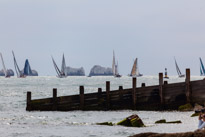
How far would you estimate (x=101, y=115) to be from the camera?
3192 centimetres

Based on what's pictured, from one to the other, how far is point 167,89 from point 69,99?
703 centimetres

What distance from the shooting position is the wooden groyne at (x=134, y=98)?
31.6 metres

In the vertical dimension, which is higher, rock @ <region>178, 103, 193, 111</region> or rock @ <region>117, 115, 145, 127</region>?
rock @ <region>178, 103, 193, 111</region>

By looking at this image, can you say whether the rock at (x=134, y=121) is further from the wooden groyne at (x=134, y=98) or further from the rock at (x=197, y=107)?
the wooden groyne at (x=134, y=98)

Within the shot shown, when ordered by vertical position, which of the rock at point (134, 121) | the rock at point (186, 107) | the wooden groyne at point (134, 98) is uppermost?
the wooden groyne at point (134, 98)

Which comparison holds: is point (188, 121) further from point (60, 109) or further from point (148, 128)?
point (60, 109)

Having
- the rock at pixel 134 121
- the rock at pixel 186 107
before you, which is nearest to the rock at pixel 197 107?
the rock at pixel 186 107

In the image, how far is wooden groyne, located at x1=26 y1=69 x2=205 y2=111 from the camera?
31.6 m

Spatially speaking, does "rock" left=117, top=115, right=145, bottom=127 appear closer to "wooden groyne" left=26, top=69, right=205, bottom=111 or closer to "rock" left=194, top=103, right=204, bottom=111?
"rock" left=194, top=103, right=204, bottom=111

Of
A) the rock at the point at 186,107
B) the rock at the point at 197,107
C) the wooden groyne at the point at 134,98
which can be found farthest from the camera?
the wooden groyne at the point at 134,98

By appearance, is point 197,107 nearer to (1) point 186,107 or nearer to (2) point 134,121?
(1) point 186,107

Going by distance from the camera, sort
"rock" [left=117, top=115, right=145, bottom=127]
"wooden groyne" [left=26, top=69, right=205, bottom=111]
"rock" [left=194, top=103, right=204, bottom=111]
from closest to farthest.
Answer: "rock" [left=117, top=115, right=145, bottom=127], "rock" [left=194, top=103, right=204, bottom=111], "wooden groyne" [left=26, top=69, right=205, bottom=111]

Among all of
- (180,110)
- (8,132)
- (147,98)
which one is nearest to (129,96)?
(147,98)

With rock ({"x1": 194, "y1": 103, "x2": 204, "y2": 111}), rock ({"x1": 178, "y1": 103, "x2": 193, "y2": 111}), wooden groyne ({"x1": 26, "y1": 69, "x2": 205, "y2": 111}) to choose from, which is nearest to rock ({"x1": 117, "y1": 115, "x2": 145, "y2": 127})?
rock ({"x1": 194, "y1": 103, "x2": 204, "y2": 111})
